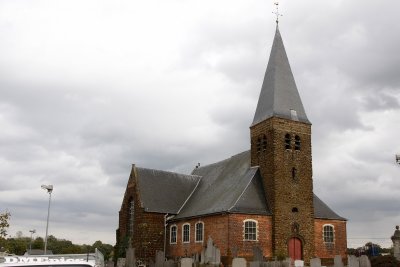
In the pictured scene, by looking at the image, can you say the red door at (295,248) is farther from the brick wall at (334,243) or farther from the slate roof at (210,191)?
the slate roof at (210,191)

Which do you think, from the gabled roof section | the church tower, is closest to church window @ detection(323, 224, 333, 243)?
the church tower

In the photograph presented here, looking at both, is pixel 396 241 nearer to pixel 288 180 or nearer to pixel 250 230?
pixel 288 180

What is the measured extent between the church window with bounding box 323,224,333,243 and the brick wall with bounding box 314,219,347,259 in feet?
0.80

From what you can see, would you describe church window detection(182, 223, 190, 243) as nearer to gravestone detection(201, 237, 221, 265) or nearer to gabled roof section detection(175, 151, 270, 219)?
gabled roof section detection(175, 151, 270, 219)

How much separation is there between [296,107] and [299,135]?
2321mm

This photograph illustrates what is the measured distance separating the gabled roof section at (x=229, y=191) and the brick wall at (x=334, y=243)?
5.12 meters

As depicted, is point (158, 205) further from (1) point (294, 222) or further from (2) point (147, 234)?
(1) point (294, 222)

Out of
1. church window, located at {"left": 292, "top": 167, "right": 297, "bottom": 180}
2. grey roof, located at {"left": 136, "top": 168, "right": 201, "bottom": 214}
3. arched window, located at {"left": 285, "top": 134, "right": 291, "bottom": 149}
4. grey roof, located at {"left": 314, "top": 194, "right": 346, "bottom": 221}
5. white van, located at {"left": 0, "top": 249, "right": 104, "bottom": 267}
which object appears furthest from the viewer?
grey roof, located at {"left": 136, "top": 168, "right": 201, "bottom": 214}

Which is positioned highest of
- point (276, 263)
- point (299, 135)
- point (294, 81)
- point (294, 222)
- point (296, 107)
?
point (294, 81)

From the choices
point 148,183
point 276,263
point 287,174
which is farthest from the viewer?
point 148,183

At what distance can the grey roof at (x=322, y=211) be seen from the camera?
36844 mm

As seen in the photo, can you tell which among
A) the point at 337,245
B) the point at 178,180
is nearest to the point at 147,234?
the point at 178,180

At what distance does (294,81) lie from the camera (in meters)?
38.2

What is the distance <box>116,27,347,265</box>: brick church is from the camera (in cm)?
3325
